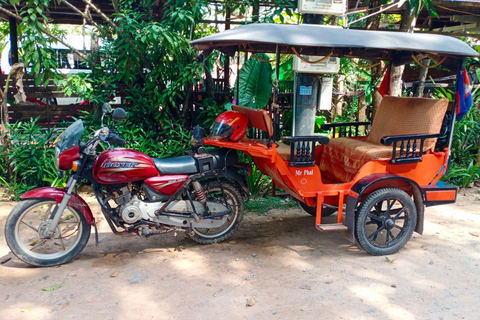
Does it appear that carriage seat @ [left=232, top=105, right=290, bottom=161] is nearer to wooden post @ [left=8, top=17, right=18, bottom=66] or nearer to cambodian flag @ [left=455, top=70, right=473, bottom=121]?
cambodian flag @ [left=455, top=70, right=473, bottom=121]

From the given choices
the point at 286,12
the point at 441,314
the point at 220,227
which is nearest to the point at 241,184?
the point at 220,227

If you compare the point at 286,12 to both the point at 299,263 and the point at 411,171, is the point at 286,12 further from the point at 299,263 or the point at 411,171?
the point at 299,263

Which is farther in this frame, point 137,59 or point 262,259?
point 137,59

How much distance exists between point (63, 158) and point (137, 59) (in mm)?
2675

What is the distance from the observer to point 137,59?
19.9ft

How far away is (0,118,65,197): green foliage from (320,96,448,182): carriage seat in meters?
3.46

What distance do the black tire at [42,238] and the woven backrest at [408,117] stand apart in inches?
132

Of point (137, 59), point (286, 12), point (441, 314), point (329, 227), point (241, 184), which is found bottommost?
point (441, 314)

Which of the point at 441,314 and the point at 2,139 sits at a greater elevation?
the point at 2,139

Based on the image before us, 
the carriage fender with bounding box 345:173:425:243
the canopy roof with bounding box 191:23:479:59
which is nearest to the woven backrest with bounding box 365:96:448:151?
the carriage fender with bounding box 345:173:425:243

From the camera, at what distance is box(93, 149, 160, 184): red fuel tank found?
385 centimetres

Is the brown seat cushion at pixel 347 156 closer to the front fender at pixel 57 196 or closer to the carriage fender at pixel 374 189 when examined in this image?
the carriage fender at pixel 374 189

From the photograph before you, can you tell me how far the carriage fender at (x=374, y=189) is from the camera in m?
4.13

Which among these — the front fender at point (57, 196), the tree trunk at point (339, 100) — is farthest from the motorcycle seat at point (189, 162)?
the tree trunk at point (339, 100)
